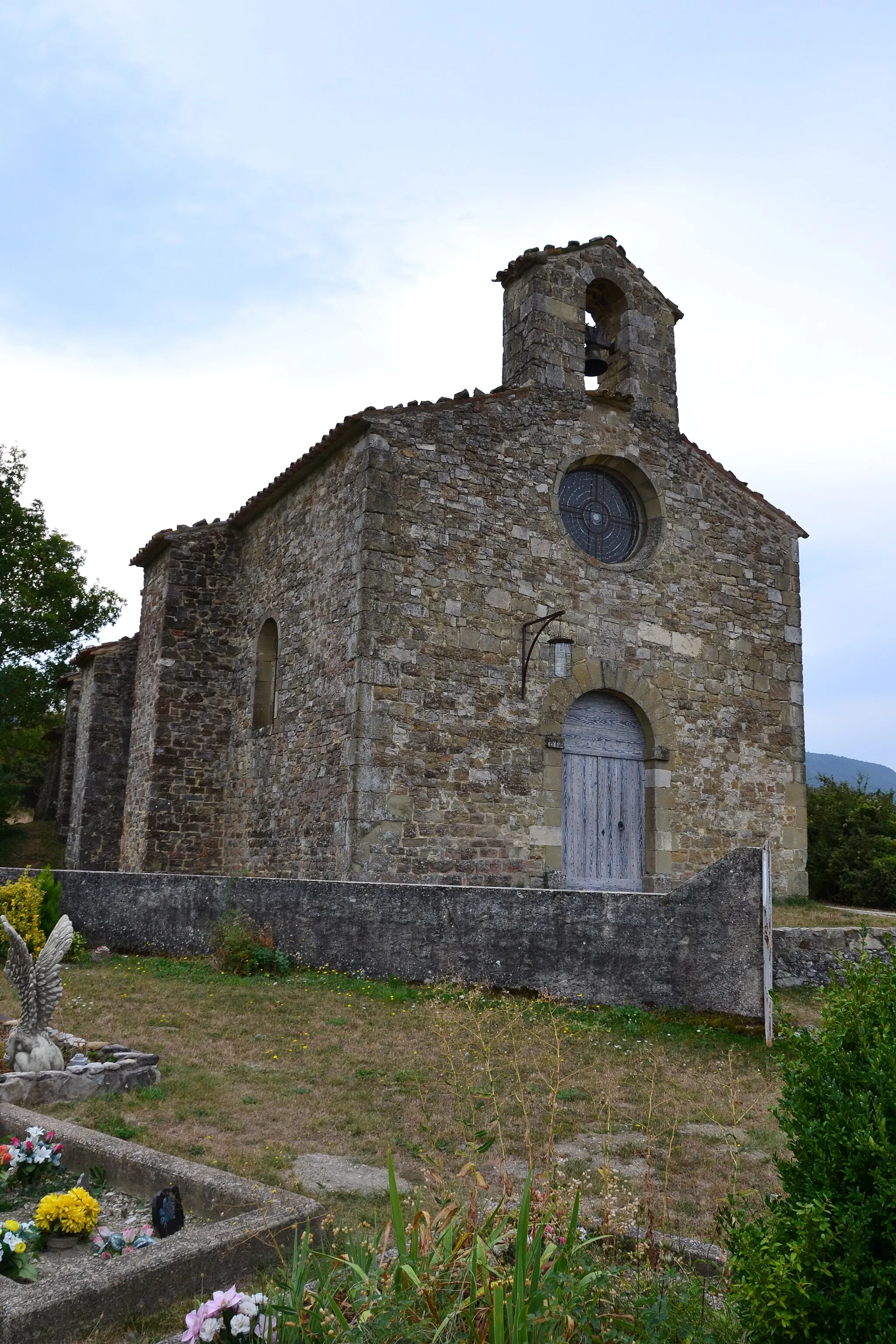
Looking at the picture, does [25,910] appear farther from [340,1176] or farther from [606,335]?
[606,335]

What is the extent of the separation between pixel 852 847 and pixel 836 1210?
1457cm

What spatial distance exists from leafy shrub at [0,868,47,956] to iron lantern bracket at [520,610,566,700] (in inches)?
223

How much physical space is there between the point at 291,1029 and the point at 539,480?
7.62 m

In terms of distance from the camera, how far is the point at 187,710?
14.3m

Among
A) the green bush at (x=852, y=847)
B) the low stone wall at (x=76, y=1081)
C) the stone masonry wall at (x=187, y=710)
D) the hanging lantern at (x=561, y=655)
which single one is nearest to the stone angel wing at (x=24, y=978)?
the low stone wall at (x=76, y=1081)

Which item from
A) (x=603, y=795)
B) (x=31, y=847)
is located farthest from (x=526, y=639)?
(x=31, y=847)

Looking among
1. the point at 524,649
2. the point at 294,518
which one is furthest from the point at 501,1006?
the point at 294,518

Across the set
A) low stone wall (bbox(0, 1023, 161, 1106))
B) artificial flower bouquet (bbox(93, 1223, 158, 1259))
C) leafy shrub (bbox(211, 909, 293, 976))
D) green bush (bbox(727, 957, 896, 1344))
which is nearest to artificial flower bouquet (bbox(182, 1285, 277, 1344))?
artificial flower bouquet (bbox(93, 1223, 158, 1259))

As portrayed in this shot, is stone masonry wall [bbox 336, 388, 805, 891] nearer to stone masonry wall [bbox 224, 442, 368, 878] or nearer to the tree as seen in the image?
stone masonry wall [bbox 224, 442, 368, 878]

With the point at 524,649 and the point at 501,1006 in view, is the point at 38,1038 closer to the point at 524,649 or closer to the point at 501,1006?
the point at 501,1006

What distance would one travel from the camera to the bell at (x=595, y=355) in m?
13.7

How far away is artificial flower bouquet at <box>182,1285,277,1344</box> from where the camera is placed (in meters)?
2.45

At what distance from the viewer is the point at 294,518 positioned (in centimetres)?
1314

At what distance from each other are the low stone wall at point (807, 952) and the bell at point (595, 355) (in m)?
8.57
